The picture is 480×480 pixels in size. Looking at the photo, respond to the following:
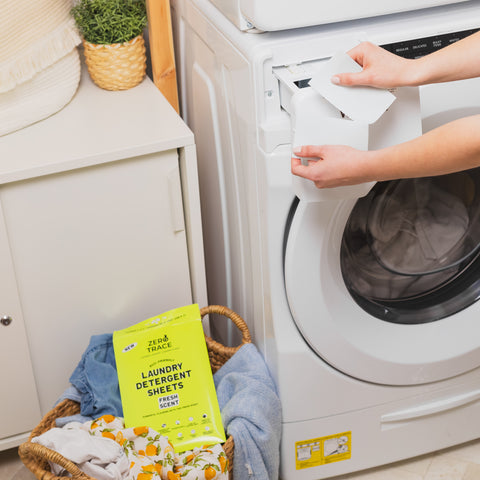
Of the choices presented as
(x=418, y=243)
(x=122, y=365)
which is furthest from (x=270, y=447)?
(x=418, y=243)

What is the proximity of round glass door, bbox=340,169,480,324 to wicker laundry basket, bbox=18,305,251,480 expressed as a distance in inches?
10.2

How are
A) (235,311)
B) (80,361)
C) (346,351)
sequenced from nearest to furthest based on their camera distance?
1. (346,351)
2. (80,361)
3. (235,311)

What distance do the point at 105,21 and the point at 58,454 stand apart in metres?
0.82

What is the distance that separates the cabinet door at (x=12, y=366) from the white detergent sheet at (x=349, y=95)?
2.04ft

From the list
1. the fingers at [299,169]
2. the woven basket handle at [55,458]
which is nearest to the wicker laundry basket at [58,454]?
the woven basket handle at [55,458]

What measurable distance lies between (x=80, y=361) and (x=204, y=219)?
0.43m

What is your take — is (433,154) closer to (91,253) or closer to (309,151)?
(309,151)

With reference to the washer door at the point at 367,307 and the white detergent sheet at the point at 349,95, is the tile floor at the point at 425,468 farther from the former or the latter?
the white detergent sheet at the point at 349,95

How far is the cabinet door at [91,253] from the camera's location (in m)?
1.30

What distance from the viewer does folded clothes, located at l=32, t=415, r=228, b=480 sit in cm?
121

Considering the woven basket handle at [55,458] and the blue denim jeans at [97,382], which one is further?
the blue denim jeans at [97,382]

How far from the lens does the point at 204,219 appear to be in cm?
164

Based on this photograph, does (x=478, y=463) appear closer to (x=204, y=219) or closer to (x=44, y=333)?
(x=204, y=219)

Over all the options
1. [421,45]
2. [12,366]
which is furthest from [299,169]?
[12,366]
